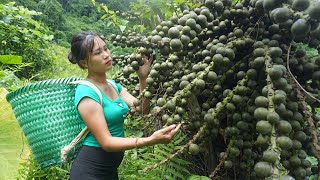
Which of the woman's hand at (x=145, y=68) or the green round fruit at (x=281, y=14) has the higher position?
the green round fruit at (x=281, y=14)

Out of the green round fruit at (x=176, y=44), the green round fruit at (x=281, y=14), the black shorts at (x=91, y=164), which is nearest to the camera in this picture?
the green round fruit at (x=281, y=14)

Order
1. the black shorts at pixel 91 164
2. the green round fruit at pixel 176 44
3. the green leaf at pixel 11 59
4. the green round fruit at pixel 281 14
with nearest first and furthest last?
the green round fruit at pixel 281 14, the green round fruit at pixel 176 44, the black shorts at pixel 91 164, the green leaf at pixel 11 59

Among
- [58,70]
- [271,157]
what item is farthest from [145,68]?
[58,70]

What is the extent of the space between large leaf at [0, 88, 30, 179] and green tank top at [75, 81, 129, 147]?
20.4 inches

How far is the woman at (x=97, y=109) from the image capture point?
1431mm

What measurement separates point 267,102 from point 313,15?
0.22 meters

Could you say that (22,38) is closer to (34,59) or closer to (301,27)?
(34,59)

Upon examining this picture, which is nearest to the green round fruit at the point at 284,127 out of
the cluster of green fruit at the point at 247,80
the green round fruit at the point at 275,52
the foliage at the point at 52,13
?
the cluster of green fruit at the point at 247,80

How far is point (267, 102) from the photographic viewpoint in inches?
34.6

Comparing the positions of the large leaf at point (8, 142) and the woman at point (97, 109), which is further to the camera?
the large leaf at point (8, 142)

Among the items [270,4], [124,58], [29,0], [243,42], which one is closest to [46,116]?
[124,58]

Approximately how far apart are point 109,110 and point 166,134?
47 cm

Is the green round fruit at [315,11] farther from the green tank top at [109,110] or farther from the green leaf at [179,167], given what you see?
the green tank top at [109,110]

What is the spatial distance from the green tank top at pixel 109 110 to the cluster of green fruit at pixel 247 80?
28 centimetres
